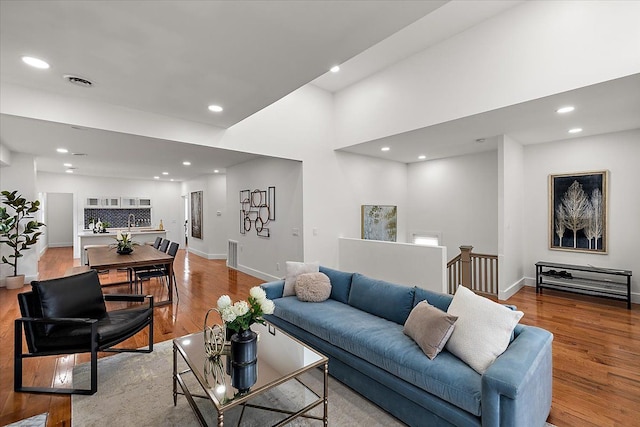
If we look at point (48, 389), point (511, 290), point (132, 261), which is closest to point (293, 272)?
point (48, 389)

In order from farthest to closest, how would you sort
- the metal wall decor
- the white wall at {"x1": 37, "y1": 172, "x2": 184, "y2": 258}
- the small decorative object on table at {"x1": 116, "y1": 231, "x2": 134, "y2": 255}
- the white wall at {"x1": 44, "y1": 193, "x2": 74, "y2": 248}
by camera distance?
the white wall at {"x1": 44, "y1": 193, "x2": 74, "y2": 248}
the white wall at {"x1": 37, "y1": 172, "x2": 184, "y2": 258}
the metal wall decor
the small decorative object on table at {"x1": 116, "y1": 231, "x2": 134, "y2": 255}

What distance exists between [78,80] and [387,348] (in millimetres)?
3839

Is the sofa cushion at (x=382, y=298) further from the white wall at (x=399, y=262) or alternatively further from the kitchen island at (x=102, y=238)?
the kitchen island at (x=102, y=238)

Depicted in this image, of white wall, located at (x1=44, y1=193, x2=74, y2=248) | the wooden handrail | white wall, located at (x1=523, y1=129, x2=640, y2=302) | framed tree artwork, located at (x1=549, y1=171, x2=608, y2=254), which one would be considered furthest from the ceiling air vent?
white wall, located at (x1=44, y1=193, x2=74, y2=248)

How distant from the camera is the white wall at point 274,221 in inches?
223

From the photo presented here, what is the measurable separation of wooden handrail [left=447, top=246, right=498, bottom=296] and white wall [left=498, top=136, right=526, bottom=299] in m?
0.23

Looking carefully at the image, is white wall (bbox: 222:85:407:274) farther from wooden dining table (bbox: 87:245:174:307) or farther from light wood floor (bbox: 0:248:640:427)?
wooden dining table (bbox: 87:245:174:307)

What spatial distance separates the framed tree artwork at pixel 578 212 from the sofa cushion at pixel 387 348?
4635 millimetres

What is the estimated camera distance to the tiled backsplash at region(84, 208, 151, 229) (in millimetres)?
10195

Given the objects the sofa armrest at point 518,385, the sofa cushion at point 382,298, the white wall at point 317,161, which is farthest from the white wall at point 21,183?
the sofa armrest at point 518,385

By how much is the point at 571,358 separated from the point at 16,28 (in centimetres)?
550

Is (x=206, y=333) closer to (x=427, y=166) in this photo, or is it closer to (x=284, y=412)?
(x=284, y=412)

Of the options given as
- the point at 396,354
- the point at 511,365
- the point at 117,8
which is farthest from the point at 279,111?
the point at 511,365

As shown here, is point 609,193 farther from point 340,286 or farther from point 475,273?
point 340,286
